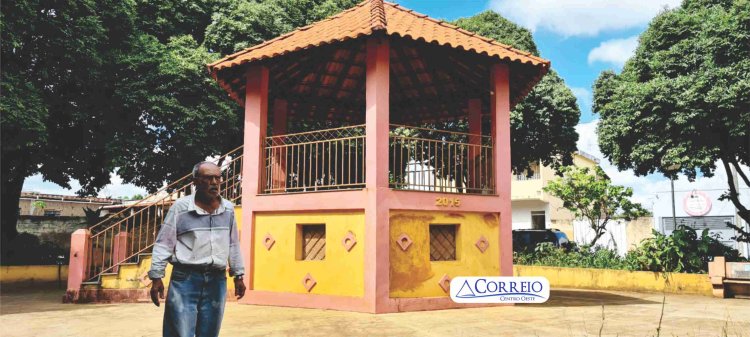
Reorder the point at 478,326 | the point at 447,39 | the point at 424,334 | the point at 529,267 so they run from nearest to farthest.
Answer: the point at 424,334, the point at 478,326, the point at 447,39, the point at 529,267

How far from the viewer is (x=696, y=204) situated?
26656mm

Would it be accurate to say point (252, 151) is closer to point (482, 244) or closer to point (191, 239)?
point (482, 244)

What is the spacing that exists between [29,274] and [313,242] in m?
13.1

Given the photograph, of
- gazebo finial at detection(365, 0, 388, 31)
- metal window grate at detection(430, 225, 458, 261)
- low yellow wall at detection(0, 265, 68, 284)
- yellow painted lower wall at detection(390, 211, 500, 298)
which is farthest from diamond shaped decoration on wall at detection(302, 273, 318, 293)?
low yellow wall at detection(0, 265, 68, 284)

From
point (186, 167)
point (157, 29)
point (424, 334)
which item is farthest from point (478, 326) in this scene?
point (157, 29)

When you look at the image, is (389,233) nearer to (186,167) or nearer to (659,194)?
(186,167)

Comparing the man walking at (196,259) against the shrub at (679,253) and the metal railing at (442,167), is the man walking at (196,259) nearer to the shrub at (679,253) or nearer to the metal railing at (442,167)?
the metal railing at (442,167)

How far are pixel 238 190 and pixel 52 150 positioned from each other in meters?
8.93

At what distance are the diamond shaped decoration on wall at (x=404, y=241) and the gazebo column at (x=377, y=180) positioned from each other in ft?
1.04

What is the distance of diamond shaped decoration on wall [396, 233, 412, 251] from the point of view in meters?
8.85

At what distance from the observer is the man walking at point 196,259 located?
155 inches

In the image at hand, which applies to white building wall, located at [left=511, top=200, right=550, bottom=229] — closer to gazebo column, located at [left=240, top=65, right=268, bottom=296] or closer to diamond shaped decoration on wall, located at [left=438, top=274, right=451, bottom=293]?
diamond shaped decoration on wall, located at [left=438, top=274, right=451, bottom=293]

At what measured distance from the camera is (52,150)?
1712 centimetres

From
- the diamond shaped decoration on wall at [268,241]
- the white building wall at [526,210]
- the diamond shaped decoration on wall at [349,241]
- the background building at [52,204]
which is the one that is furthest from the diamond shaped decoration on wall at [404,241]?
the background building at [52,204]
